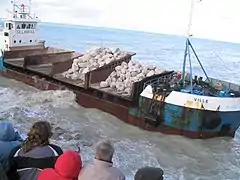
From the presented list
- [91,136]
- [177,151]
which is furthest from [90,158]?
[177,151]

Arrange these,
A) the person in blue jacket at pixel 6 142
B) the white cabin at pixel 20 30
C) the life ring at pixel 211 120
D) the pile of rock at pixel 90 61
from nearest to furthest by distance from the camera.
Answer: the person in blue jacket at pixel 6 142 < the life ring at pixel 211 120 < the pile of rock at pixel 90 61 < the white cabin at pixel 20 30

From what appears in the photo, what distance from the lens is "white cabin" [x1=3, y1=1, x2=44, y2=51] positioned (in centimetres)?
1945

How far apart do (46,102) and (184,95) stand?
20.0 ft

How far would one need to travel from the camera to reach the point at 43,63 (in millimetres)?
17812

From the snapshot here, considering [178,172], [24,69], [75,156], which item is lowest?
[178,172]

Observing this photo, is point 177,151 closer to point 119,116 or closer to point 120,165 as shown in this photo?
point 120,165

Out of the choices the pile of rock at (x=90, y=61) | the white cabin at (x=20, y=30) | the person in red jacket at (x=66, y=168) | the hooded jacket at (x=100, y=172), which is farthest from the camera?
the white cabin at (x=20, y=30)

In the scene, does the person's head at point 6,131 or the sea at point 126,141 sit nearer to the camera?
the person's head at point 6,131

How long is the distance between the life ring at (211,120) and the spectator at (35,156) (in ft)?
26.1

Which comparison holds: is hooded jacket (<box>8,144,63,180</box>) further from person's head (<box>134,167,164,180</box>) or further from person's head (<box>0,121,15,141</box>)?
person's head (<box>134,167,164,180</box>)

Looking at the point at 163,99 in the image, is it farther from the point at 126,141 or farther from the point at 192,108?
the point at 126,141

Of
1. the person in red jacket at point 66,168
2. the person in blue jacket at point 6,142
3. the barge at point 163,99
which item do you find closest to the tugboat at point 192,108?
the barge at point 163,99

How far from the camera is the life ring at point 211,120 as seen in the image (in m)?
10.4

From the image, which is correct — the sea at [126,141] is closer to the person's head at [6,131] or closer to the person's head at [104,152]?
the person's head at [6,131]
